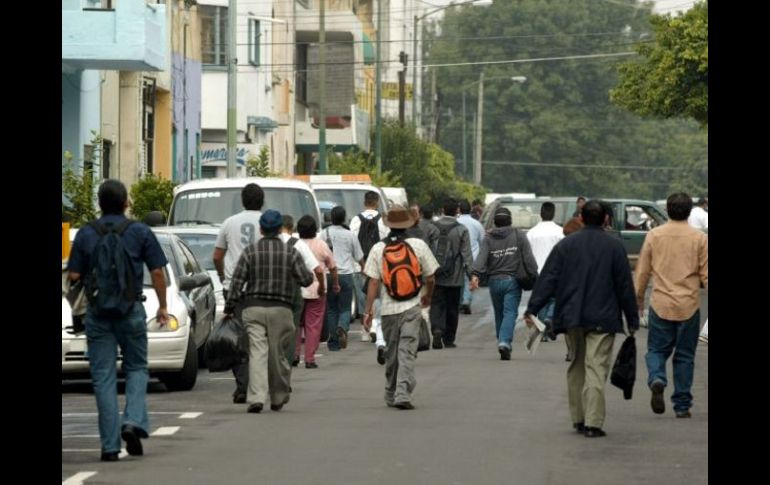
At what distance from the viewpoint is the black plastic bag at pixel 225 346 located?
16.1m

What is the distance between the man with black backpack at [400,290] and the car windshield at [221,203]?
8407 mm

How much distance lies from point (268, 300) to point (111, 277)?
11.3 ft

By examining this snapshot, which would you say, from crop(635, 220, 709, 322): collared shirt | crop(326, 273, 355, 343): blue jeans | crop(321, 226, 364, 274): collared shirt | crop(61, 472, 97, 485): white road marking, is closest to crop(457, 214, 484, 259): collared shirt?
crop(326, 273, 355, 343): blue jeans

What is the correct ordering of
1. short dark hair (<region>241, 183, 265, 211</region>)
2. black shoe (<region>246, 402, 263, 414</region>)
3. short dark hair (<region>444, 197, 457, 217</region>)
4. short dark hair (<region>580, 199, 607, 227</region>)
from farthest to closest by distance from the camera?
short dark hair (<region>444, 197, 457, 217</region>)
short dark hair (<region>241, 183, 265, 211</region>)
black shoe (<region>246, 402, 263, 414</region>)
short dark hair (<region>580, 199, 607, 227</region>)

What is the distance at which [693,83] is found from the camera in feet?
155

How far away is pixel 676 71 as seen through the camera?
46.6 metres

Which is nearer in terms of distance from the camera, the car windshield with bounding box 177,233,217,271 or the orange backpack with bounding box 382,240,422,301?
the orange backpack with bounding box 382,240,422,301

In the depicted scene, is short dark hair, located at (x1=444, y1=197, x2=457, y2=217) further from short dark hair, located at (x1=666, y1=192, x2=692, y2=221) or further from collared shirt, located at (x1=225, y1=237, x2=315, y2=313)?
short dark hair, located at (x1=666, y1=192, x2=692, y2=221)

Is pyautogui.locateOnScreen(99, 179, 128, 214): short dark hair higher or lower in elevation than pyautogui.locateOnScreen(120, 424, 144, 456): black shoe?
higher

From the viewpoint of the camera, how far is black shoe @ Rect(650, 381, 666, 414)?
15.8 meters

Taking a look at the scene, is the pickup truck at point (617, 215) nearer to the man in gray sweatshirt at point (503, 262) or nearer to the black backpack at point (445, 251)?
the black backpack at point (445, 251)

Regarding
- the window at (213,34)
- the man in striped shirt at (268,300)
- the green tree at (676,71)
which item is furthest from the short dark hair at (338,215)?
the window at (213,34)

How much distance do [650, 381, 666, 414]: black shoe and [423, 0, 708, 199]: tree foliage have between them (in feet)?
356
